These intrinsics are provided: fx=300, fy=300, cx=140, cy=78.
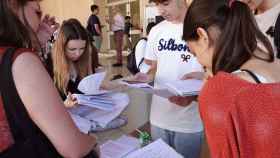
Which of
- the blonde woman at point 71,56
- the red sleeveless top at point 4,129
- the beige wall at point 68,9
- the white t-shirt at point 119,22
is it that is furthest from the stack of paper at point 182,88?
the beige wall at point 68,9

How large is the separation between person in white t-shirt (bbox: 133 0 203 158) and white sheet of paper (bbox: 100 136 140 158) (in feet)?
0.84

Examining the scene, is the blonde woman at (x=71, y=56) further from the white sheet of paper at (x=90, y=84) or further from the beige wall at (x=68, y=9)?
the beige wall at (x=68, y=9)

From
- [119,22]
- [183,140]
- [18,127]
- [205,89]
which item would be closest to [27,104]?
[18,127]

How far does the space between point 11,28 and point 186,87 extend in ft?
2.29

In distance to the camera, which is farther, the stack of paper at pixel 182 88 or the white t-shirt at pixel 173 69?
the white t-shirt at pixel 173 69

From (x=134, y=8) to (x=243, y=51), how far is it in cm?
812

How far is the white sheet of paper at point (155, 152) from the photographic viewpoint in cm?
110

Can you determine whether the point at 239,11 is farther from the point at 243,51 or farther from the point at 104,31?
the point at 104,31

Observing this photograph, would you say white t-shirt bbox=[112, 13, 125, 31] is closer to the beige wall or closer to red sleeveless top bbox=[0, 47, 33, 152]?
the beige wall

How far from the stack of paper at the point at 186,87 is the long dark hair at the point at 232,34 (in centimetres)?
29

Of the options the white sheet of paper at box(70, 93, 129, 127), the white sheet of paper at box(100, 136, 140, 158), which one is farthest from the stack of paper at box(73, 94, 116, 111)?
the white sheet of paper at box(100, 136, 140, 158)

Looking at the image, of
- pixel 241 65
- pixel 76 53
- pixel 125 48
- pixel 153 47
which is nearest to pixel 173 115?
pixel 153 47

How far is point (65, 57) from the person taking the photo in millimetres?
1642

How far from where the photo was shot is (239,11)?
30.7 inches
